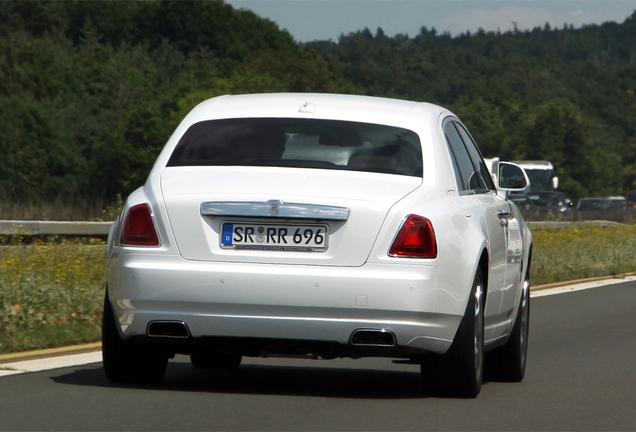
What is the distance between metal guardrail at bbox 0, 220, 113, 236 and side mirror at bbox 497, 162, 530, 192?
8.99 meters

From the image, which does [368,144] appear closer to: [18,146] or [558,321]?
[558,321]

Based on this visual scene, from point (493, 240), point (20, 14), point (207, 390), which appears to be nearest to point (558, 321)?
point (493, 240)

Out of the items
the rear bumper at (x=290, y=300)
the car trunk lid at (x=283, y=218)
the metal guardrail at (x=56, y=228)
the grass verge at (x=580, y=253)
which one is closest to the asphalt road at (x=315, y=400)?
the rear bumper at (x=290, y=300)

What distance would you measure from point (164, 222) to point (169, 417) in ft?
3.41

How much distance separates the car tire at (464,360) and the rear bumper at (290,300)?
26cm

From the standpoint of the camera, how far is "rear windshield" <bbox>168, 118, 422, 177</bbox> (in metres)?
6.77

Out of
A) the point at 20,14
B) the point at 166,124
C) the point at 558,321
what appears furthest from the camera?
the point at 20,14

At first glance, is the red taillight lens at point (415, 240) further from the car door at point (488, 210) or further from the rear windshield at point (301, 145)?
the car door at point (488, 210)

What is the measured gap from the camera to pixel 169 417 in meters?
5.97

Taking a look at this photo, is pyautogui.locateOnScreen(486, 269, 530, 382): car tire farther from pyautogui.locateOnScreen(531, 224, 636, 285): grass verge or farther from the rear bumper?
pyautogui.locateOnScreen(531, 224, 636, 285): grass verge

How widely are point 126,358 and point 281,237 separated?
51.2 inches

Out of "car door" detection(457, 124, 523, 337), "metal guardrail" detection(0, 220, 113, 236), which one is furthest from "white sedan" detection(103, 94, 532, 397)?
"metal guardrail" detection(0, 220, 113, 236)

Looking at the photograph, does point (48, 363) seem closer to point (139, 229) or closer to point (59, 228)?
point (139, 229)

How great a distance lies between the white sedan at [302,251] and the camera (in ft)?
20.5
